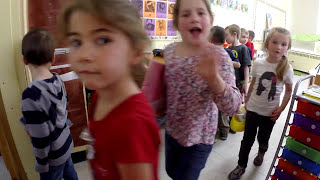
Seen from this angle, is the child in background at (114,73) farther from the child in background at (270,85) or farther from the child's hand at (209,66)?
the child in background at (270,85)

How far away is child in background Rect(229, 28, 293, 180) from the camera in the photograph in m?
1.74

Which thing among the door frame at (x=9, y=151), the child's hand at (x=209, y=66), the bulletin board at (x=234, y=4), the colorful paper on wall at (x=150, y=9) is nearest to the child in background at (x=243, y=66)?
the colorful paper on wall at (x=150, y=9)

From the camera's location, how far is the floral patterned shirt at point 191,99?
904 millimetres

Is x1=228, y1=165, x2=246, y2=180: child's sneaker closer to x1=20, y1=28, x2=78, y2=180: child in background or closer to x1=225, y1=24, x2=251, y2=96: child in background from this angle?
x1=225, y1=24, x2=251, y2=96: child in background

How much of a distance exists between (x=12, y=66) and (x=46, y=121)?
61 centimetres

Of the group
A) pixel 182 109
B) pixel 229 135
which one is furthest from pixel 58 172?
pixel 229 135

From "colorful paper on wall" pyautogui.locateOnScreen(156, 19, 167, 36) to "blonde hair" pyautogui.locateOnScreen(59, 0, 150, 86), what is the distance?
287 cm

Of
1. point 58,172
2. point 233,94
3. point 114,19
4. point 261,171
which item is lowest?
point 261,171

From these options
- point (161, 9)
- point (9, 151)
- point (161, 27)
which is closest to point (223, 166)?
point (9, 151)

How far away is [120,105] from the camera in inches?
20.6

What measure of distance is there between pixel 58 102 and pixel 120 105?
0.90m

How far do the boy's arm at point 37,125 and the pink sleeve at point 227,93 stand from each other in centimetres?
89

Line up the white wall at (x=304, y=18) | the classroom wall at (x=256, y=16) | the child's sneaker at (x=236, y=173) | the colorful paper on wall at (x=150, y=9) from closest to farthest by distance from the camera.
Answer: the child's sneaker at (x=236, y=173)
the colorful paper on wall at (x=150, y=9)
the classroom wall at (x=256, y=16)
the white wall at (x=304, y=18)

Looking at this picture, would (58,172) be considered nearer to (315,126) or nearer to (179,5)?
(179,5)
